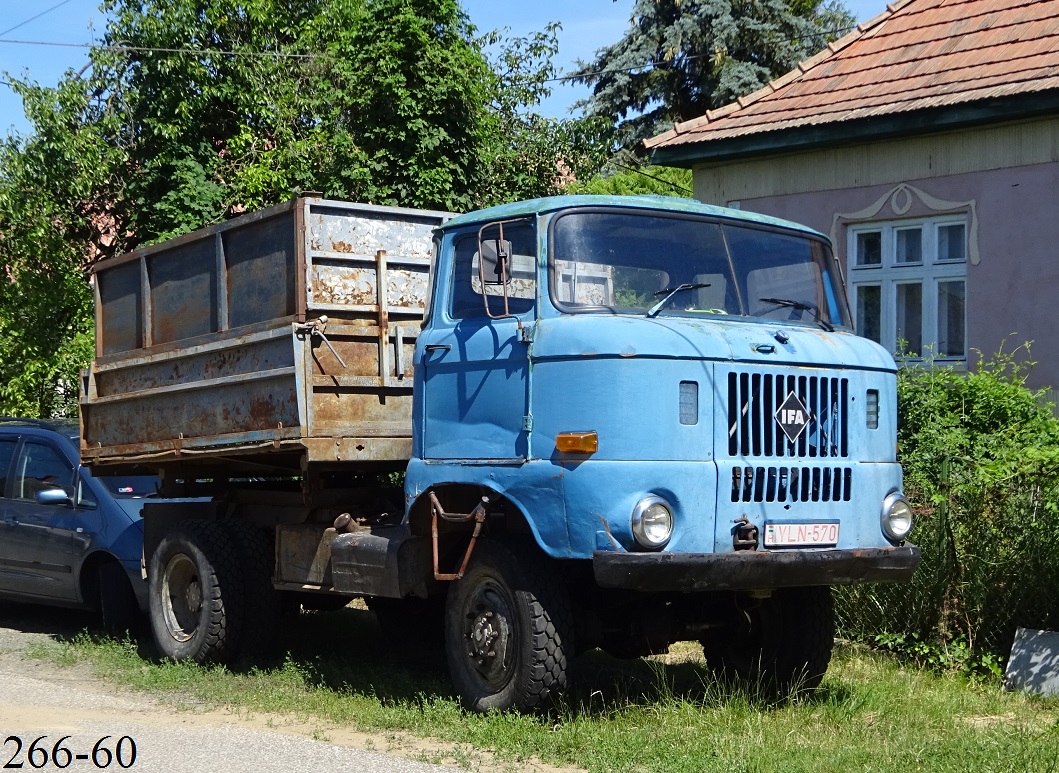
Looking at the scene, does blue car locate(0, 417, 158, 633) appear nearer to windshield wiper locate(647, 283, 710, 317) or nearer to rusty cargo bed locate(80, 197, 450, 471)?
rusty cargo bed locate(80, 197, 450, 471)

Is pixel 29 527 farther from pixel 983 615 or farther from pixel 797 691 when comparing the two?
pixel 983 615

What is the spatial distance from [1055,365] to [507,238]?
671cm

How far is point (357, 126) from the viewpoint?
611 inches

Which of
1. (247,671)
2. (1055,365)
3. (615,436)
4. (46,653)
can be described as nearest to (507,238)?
(615,436)

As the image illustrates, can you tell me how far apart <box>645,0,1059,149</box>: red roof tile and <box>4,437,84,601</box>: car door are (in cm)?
714

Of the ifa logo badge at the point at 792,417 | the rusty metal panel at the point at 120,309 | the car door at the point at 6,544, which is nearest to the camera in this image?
the ifa logo badge at the point at 792,417

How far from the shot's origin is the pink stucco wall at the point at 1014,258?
1191 centimetres

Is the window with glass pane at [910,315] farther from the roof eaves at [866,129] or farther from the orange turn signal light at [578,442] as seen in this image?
the orange turn signal light at [578,442]

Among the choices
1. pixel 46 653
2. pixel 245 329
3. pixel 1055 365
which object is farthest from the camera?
pixel 1055 365

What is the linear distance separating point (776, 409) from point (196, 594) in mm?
4338

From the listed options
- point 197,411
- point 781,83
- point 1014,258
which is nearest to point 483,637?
point 197,411

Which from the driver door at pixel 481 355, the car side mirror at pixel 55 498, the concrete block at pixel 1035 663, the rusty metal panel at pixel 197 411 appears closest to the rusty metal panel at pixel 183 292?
the rusty metal panel at pixel 197 411

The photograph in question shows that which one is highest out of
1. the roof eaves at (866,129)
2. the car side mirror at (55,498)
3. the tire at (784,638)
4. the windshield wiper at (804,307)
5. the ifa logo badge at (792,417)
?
the roof eaves at (866,129)
